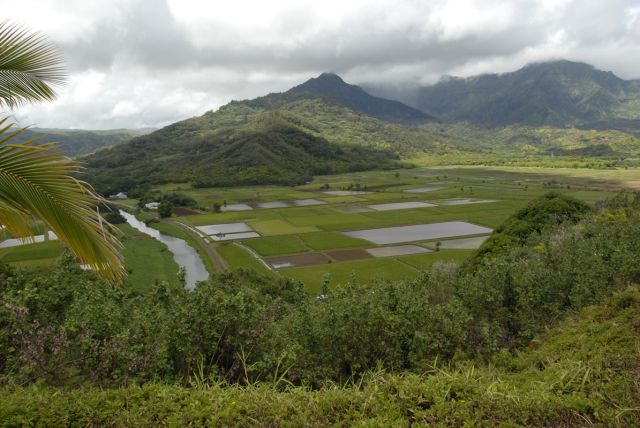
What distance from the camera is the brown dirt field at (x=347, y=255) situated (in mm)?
52566

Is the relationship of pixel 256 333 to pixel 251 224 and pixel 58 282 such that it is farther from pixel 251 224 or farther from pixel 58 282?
pixel 251 224

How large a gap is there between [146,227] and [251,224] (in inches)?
909

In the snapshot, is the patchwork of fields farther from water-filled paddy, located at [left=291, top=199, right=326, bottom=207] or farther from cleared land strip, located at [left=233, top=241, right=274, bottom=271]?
water-filled paddy, located at [left=291, top=199, right=326, bottom=207]

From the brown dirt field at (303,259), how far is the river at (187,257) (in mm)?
9078

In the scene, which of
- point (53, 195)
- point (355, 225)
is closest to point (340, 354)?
point (53, 195)

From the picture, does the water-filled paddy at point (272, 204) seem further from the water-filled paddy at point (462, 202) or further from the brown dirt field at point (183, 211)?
the water-filled paddy at point (462, 202)

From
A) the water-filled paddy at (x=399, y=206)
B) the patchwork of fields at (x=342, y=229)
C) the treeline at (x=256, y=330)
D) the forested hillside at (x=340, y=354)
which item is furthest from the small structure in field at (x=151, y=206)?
the forested hillside at (x=340, y=354)

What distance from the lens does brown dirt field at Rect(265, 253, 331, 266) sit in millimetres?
50866

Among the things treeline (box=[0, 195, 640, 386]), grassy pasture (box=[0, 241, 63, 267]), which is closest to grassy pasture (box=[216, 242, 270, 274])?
grassy pasture (box=[0, 241, 63, 267])

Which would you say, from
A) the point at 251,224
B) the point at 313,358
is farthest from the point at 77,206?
the point at 251,224

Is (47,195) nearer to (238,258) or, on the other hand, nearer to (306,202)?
(238,258)

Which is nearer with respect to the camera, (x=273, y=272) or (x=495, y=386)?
(x=495, y=386)

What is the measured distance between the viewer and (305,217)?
8269 cm

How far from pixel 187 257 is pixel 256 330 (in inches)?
1971
